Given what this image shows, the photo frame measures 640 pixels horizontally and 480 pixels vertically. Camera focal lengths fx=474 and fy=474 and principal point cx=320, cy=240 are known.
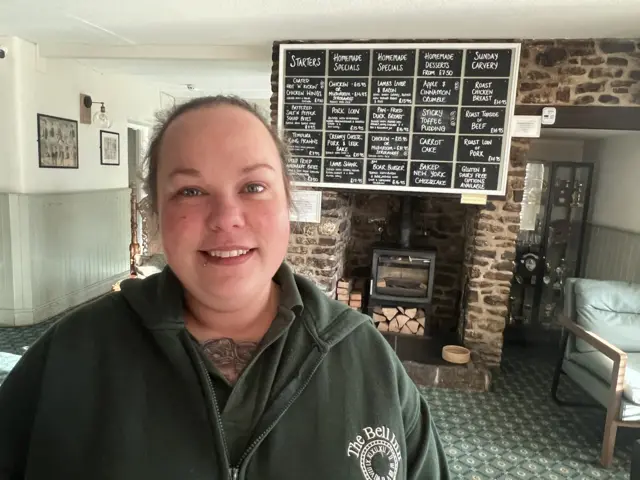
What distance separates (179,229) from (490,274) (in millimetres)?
3331

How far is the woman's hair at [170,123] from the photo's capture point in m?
0.86

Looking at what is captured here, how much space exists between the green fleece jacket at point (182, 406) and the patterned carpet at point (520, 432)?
2.03 meters

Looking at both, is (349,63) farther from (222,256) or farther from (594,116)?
(222,256)

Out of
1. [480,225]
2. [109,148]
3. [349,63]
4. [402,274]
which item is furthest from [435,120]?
[109,148]

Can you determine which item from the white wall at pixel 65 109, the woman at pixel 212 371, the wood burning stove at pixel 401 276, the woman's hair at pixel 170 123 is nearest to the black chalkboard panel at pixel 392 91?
the wood burning stove at pixel 401 276

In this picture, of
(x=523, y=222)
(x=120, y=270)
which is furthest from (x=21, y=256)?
(x=523, y=222)

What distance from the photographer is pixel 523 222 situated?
4.60 meters

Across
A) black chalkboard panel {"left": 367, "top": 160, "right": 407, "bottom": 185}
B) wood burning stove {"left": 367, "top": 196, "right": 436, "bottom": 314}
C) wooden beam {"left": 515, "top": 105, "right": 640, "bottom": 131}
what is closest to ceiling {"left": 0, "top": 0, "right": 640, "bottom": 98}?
wooden beam {"left": 515, "top": 105, "right": 640, "bottom": 131}

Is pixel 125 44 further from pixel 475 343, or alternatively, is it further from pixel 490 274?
pixel 475 343

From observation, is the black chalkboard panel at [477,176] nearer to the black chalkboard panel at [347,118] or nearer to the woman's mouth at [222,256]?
the black chalkboard panel at [347,118]

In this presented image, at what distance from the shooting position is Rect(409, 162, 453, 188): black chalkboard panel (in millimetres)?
3506

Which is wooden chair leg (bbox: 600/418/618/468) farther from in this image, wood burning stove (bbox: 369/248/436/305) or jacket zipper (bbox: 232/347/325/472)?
jacket zipper (bbox: 232/347/325/472)

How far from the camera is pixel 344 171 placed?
3.64m

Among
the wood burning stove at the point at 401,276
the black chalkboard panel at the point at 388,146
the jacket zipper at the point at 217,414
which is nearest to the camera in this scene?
the jacket zipper at the point at 217,414
